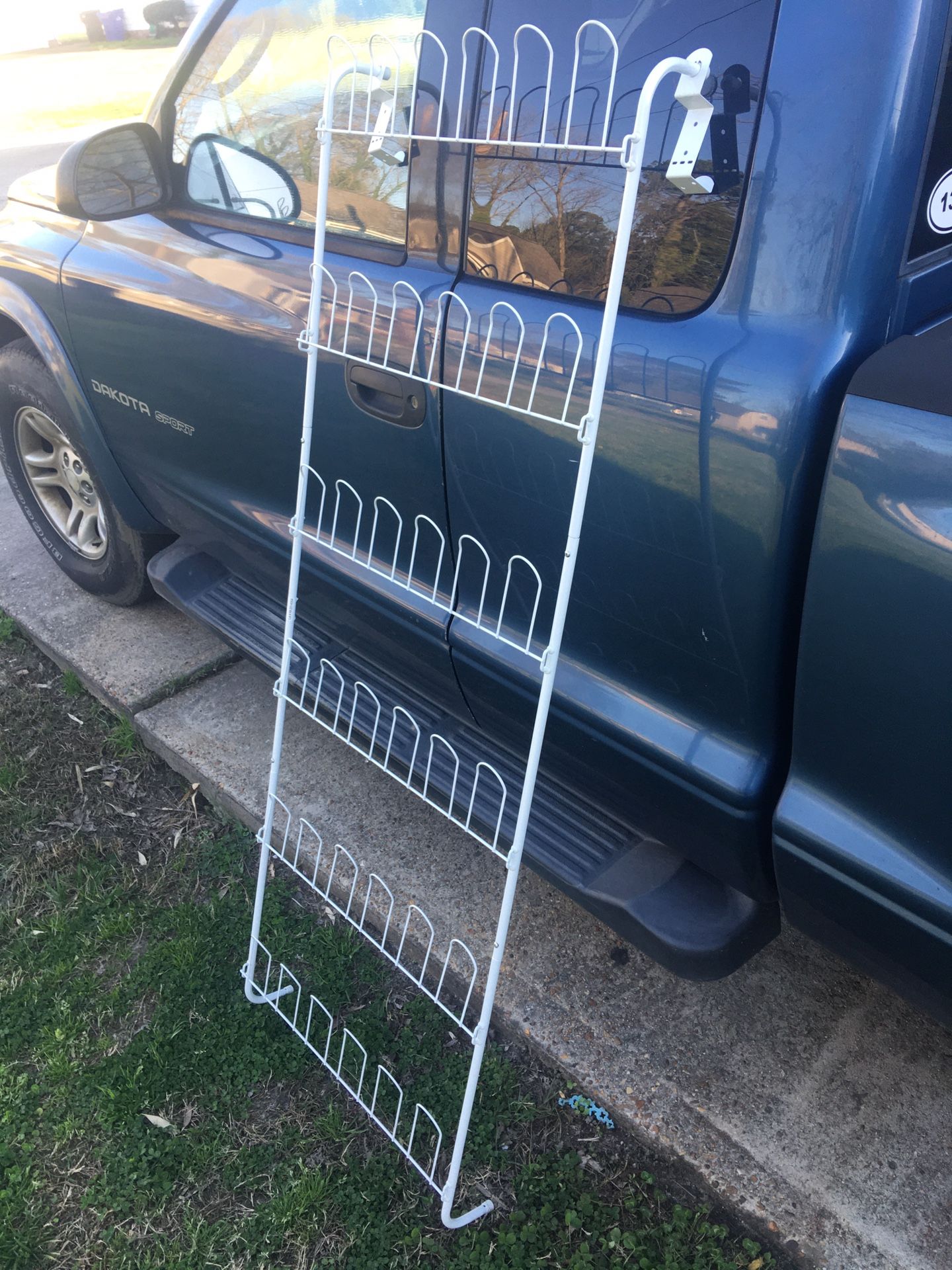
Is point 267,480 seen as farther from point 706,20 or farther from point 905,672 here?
point 905,672

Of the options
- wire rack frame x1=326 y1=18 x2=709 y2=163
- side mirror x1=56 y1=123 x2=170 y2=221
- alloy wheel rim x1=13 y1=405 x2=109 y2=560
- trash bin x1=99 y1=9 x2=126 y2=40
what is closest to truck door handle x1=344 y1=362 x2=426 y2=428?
wire rack frame x1=326 y1=18 x2=709 y2=163

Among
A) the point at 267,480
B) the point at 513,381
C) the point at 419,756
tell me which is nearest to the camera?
the point at 513,381

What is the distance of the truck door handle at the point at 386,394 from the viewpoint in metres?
2.02

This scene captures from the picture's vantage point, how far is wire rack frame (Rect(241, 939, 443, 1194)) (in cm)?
204

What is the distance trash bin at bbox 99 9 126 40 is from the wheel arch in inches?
1176

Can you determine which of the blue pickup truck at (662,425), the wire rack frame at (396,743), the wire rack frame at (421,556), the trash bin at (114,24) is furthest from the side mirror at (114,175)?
the trash bin at (114,24)

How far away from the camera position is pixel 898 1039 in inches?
86.9

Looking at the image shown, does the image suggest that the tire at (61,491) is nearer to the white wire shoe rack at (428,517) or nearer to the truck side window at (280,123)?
the truck side window at (280,123)

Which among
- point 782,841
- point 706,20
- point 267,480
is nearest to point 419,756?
point 267,480

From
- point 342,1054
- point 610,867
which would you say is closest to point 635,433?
point 610,867

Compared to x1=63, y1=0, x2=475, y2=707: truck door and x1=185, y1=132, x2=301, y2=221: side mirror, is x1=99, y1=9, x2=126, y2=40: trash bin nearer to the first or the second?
x1=63, y1=0, x2=475, y2=707: truck door

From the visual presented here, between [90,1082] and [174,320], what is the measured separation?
1.79m

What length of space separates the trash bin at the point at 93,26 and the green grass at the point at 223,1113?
31.4 metres

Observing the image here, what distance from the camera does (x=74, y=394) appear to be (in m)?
3.14
